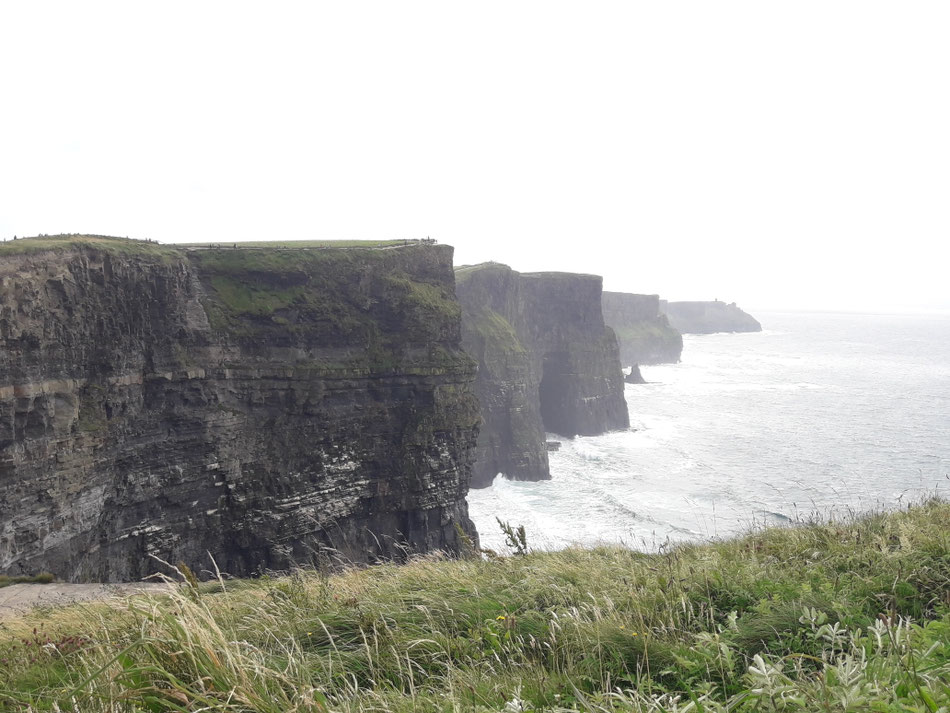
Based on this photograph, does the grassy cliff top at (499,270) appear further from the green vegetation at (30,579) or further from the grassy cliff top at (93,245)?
the green vegetation at (30,579)

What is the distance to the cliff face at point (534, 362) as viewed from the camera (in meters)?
49.2

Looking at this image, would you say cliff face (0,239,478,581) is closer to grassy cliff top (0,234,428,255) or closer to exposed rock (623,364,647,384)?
grassy cliff top (0,234,428,255)

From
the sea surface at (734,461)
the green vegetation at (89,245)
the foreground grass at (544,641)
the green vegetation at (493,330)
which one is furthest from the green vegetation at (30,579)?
the green vegetation at (493,330)

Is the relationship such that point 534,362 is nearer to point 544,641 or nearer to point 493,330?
point 493,330

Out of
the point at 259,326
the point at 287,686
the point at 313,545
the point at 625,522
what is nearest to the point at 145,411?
the point at 259,326

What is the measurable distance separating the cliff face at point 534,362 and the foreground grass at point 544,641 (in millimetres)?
43283

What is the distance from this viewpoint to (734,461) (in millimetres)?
50125

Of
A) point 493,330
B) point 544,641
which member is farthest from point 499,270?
point 544,641

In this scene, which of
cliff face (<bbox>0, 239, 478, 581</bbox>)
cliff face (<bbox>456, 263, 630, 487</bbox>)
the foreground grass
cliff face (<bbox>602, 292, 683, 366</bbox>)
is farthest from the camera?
cliff face (<bbox>602, 292, 683, 366</bbox>)

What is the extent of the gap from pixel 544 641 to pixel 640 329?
121938 mm

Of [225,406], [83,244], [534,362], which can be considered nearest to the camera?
[83,244]

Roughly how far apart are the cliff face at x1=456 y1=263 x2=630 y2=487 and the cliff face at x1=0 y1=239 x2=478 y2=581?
58.3 ft

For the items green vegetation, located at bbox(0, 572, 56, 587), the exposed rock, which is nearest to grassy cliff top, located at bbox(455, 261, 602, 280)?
the exposed rock

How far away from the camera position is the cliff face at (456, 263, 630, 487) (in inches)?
1938
